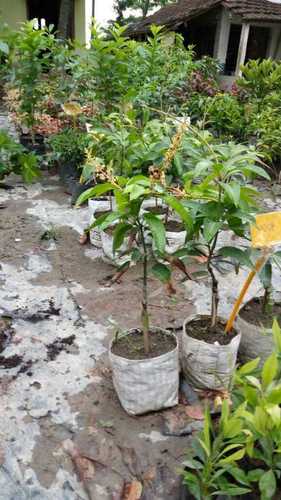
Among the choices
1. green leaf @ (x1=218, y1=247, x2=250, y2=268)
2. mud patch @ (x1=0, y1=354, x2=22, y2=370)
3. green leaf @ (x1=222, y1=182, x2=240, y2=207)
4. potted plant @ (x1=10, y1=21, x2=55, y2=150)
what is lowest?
mud patch @ (x1=0, y1=354, x2=22, y2=370)

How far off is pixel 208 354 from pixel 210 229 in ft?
2.00

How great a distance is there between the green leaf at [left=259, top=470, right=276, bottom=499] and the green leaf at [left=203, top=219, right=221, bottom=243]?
32.2 inches

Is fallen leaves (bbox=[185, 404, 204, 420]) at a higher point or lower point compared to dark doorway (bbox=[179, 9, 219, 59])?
lower

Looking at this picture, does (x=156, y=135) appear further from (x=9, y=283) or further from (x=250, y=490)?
(x=250, y=490)

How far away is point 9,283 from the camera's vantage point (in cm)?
302

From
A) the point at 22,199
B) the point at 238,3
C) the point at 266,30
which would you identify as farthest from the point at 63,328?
the point at 266,30

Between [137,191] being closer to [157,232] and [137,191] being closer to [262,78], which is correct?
[157,232]

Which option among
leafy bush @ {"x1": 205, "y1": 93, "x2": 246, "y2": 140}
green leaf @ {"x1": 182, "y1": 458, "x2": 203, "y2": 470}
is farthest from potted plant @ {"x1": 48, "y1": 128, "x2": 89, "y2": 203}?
green leaf @ {"x1": 182, "y1": 458, "x2": 203, "y2": 470}

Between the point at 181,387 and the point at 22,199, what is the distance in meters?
3.17

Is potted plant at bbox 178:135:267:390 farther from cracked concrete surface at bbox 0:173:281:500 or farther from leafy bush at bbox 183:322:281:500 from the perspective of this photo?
cracked concrete surface at bbox 0:173:281:500

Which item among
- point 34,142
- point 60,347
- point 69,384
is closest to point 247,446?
point 69,384

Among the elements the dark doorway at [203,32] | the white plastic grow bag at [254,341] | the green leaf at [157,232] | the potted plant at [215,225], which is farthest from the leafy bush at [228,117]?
the dark doorway at [203,32]

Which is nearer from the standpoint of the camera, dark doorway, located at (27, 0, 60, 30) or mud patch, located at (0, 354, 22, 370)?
mud patch, located at (0, 354, 22, 370)

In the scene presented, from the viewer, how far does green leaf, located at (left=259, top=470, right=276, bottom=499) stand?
48.8 inches
